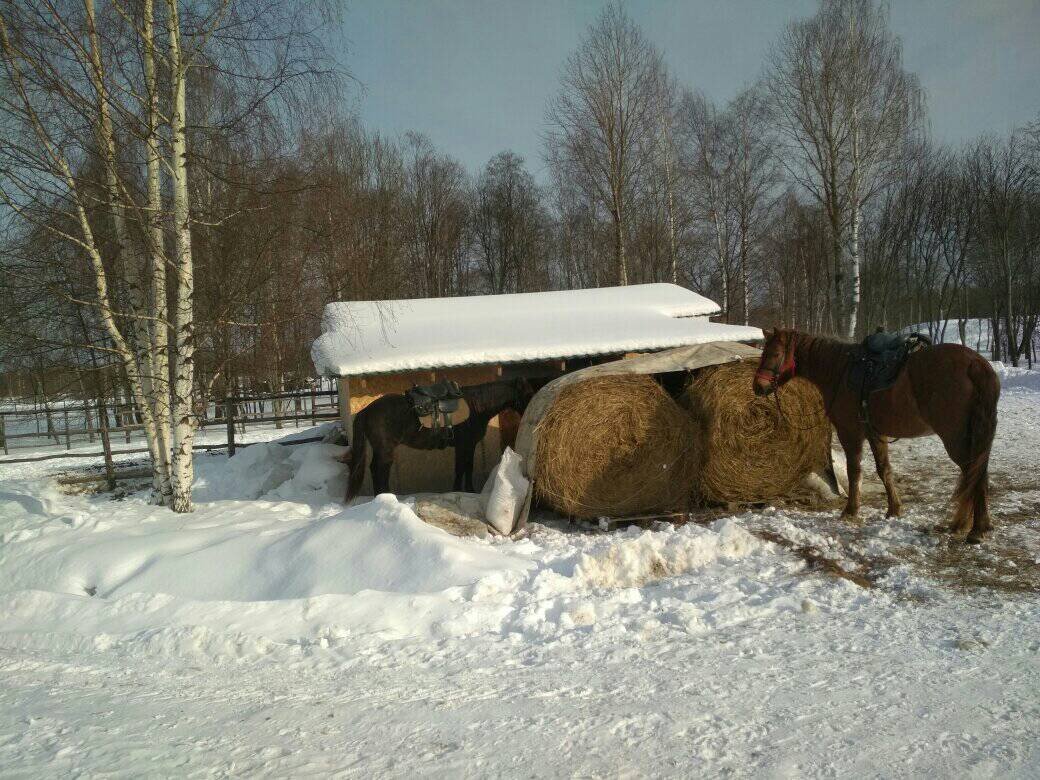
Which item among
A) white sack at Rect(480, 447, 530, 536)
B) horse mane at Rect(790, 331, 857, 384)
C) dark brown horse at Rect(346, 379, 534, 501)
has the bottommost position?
white sack at Rect(480, 447, 530, 536)

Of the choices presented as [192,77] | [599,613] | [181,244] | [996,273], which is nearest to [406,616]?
[599,613]

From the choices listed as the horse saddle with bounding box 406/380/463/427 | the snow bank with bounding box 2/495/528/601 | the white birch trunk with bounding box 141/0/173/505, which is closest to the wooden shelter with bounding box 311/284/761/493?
the horse saddle with bounding box 406/380/463/427

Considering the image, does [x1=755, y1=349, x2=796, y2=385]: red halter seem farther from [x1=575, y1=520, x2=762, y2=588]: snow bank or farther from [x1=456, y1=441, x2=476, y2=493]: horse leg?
[x1=456, y1=441, x2=476, y2=493]: horse leg

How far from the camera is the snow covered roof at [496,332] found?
7855mm

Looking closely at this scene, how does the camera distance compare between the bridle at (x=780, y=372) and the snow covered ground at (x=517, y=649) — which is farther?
the bridle at (x=780, y=372)

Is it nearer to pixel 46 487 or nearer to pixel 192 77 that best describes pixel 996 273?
pixel 192 77

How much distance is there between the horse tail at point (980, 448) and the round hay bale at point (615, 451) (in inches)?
89.6

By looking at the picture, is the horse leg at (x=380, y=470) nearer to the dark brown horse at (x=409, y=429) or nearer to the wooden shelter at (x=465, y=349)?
the dark brown horse at (x=409, y=429)

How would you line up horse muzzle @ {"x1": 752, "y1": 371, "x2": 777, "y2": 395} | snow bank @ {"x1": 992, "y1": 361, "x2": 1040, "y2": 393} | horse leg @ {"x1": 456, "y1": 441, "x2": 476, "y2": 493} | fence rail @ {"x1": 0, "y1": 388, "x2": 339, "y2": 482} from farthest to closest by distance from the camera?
1. snow bank @ {"x1": 992, "y1": 361, "x2": 1040, "y2": 393}
2. fence rail @ {"x1": 0, "y1": 388, "x2": 339, "y2": 482}
3. horse leg @ {"x1": 456, "y1": 441, "x2": 476, "y2": 493}
4. horse muzzle @ {"x1": 752, "y1": 371, "x2": 777, "y2": 395}

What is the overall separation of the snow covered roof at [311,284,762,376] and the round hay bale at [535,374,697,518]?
1.79 meters

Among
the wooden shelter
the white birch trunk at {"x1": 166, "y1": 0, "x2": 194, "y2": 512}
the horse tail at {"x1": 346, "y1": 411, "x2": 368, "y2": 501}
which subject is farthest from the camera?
the wooden shelter

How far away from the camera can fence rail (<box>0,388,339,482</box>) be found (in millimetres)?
10610

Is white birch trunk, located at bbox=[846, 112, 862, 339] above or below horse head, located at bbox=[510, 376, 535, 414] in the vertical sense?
above

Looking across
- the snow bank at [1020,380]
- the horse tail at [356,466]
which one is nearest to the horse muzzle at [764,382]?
the horse tail at [356,466]
